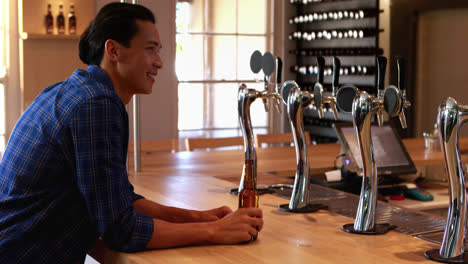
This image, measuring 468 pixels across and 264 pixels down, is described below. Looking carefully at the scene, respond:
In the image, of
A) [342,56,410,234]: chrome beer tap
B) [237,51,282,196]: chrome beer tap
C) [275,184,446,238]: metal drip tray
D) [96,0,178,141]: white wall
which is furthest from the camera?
[96,0,178,141]: white wall

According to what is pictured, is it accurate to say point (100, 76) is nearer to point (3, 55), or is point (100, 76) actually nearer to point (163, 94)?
point (3, 55)

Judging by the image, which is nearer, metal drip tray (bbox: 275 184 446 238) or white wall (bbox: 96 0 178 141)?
metal drip tray (bbox: 275 184 446 238)

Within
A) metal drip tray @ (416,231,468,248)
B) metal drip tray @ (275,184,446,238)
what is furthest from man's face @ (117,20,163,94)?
metal drip tray @ (416,231,468,248)

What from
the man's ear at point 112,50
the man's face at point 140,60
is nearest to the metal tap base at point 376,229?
the man's face at point 140,60

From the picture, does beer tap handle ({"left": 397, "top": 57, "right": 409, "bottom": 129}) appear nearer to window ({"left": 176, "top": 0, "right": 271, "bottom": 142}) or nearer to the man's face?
the man's face

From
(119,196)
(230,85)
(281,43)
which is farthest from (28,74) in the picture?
(119,196)

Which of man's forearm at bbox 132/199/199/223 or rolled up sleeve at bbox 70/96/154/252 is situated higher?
rolled up sleeve at bbox 70/96/154/252

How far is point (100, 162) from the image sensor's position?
160 cm

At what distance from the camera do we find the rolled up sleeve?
5.24ft

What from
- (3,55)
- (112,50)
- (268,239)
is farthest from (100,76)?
(3,55)

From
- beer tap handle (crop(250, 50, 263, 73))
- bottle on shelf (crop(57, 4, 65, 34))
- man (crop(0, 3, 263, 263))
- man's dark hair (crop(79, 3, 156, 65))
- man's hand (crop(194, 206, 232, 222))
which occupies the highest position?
bottle on shelf (crop(57, 4, 65, 34))

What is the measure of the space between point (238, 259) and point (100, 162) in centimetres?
41

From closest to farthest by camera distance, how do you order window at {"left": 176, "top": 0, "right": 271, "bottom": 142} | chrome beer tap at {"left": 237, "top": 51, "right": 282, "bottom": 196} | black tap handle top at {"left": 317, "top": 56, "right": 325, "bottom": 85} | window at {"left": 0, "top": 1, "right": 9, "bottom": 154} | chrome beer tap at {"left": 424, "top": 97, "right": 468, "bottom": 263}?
chrome beer tap at {"left": 424, "top": 97, "right": 468, "bottom": 263} → black tap handle top at {"left": 317, "top": 56, "right": 325, "bottom": 85} → chrome beer tap at {"left": 237, "top": 51, "right": 282, "bottom": 196} → window at {"left": 0, "top": 1, "right": 9, "bottom": 154} → window at {"left": 176, "top": 0, "right": 271, "bottom": 142}

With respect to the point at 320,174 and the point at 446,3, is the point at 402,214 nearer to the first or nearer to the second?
the point at 320,174
